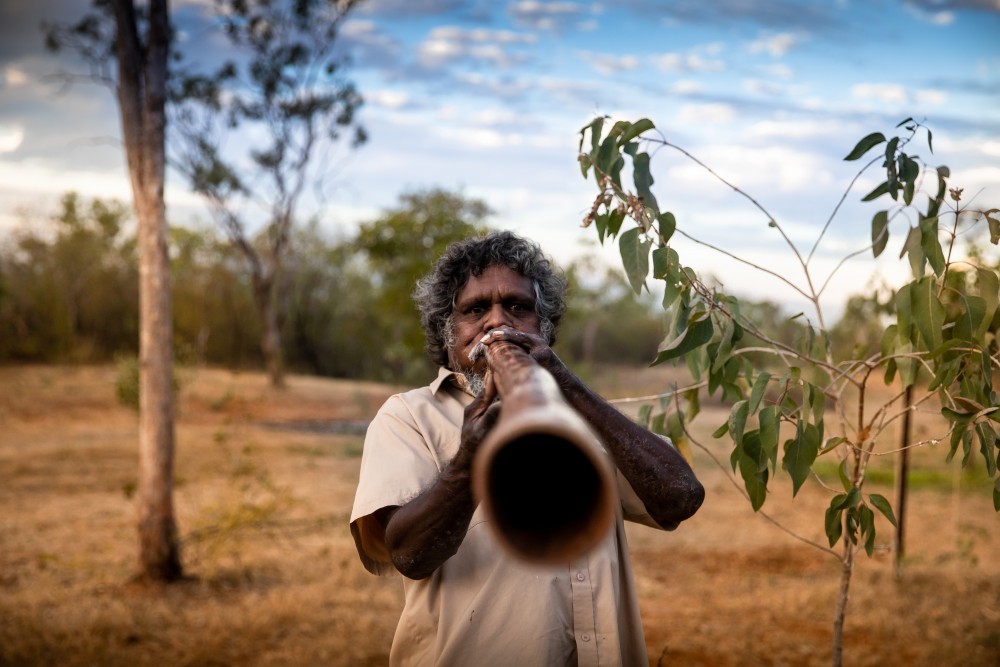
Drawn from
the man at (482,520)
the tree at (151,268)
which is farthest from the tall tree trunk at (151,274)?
the man at (482,520)

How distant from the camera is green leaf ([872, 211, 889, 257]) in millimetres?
2244

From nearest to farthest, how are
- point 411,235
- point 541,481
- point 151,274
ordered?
point 541,481, point 151,274, point 411,235

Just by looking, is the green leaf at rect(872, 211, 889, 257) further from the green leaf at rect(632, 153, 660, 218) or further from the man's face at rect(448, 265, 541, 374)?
the man's face at rect(448, 265, 541, 374)

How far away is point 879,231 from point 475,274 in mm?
1119

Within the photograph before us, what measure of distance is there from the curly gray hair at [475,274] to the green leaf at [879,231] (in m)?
0.87

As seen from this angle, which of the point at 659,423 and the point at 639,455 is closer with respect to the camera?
the point at 639,455

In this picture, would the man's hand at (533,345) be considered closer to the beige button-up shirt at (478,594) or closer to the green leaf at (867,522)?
the beige button-up shirt at (478,594)

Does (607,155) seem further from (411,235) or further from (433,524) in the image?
(411,235)

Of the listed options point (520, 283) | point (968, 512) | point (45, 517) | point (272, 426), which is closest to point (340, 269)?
point (272, 426)

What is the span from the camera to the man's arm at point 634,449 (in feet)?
5.62

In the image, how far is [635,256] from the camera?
84.0 inches

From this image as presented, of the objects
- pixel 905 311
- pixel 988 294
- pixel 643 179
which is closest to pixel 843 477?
pixel 905 311

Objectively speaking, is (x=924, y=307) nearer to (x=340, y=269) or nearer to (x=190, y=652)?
(x=190, y=652)

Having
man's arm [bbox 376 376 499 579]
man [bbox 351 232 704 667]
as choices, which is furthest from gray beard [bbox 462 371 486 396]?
man's arm [bbox 376 376 499 579]
